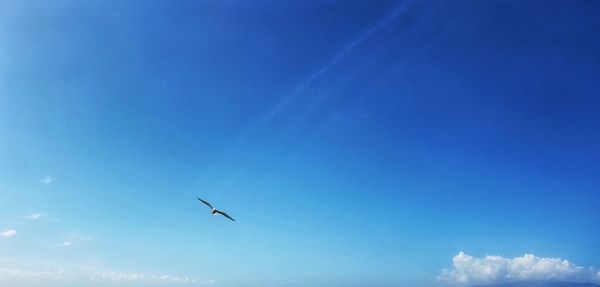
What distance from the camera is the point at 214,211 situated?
6744 cm
